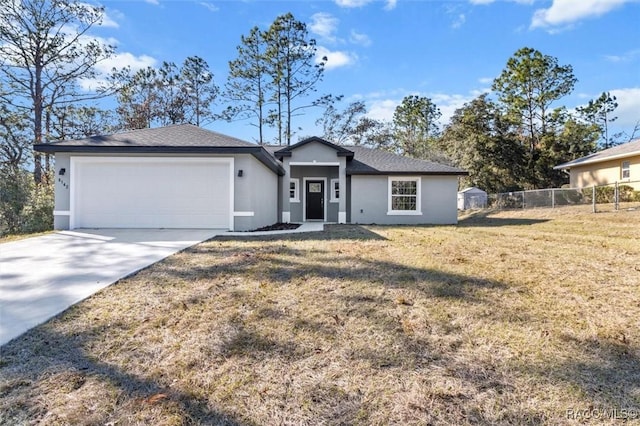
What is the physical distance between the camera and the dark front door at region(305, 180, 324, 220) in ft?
54.6

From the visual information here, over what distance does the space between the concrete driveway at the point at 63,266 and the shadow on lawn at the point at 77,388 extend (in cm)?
46

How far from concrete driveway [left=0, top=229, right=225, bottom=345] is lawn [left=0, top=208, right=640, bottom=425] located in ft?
1.02

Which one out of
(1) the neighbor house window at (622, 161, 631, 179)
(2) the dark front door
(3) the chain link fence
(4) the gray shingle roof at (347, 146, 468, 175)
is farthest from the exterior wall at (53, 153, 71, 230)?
(1) the neighbor house window at (622, 161, 631, 179)

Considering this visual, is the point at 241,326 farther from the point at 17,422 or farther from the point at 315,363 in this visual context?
the point at 17,422

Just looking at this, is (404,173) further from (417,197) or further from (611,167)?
(611,167)

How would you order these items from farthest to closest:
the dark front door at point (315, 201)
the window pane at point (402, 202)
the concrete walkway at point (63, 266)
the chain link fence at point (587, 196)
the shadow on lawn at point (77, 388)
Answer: the chain link fence at point (587, 196) → the dark front door at point (315, 201) → the window pane at point (402, 202) → the concrete walkway at point (63, 266) → the shadow on lawn at point (77, 388)

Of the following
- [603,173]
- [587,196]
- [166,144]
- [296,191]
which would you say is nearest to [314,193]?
[296,191]

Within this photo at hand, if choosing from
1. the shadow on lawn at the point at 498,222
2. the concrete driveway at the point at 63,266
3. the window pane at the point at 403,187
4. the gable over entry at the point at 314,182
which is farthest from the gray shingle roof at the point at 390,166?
the concrete driveway at the point at 63,266

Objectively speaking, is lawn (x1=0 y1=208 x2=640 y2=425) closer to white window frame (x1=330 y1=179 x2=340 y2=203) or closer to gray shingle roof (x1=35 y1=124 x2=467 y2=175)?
gray shingle roof (x1=35 y1=124 x2=467 y2=175)

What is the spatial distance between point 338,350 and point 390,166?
13.4 metres

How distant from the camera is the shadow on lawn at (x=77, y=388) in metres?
1.99

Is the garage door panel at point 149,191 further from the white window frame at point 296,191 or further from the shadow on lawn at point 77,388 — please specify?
the shadow on lawn at point 77,388

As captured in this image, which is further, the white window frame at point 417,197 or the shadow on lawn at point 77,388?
the white window frame at point 417,197

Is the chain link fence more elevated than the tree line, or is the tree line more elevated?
the tree line
